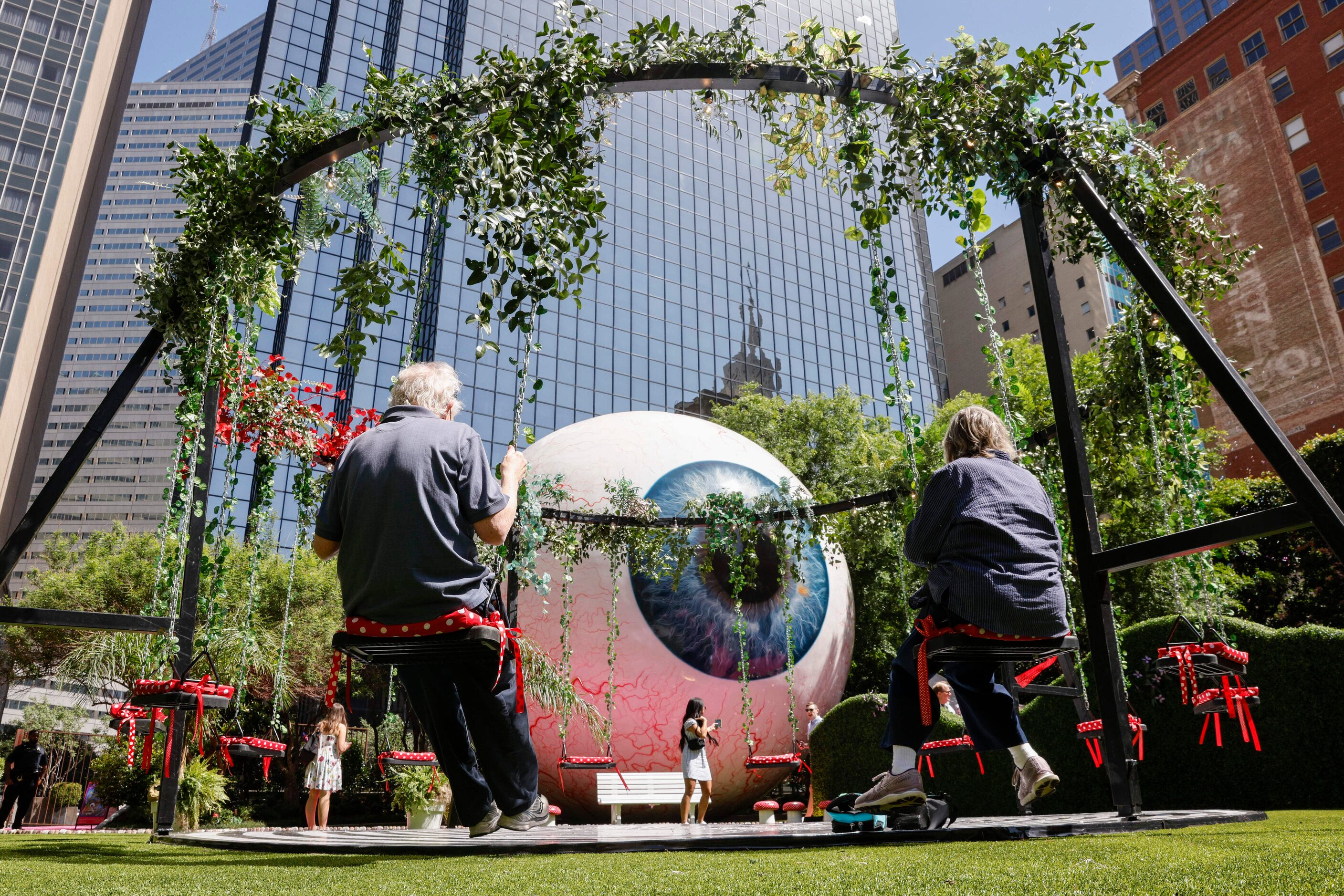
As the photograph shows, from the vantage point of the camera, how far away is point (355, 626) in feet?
10.2

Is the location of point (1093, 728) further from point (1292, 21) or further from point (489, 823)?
point (1292, 21)

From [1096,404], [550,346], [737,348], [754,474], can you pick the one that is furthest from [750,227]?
[1096,404]

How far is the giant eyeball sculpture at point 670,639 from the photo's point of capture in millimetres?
11820

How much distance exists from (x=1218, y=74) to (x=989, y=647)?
51291mm

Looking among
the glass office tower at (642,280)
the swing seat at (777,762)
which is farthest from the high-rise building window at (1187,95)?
the swing seat at (777,762)

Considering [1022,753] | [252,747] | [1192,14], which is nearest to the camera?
[1022,753]

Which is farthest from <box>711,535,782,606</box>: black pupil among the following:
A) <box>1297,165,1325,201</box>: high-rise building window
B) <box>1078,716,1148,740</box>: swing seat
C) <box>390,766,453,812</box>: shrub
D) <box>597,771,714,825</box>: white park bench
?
<box>1297,165,1325,201</box>: high-rise building window

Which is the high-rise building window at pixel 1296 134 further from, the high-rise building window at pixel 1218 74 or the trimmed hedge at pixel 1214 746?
the trimmed hedge at pixel 1214 746

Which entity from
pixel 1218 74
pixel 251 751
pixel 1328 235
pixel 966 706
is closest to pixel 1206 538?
pixel 966 706

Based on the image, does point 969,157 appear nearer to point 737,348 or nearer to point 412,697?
point 412,697

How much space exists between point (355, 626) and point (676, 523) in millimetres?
8786

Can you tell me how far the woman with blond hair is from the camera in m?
3.45

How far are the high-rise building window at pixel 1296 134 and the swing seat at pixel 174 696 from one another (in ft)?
156

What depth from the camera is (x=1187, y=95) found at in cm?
4394
